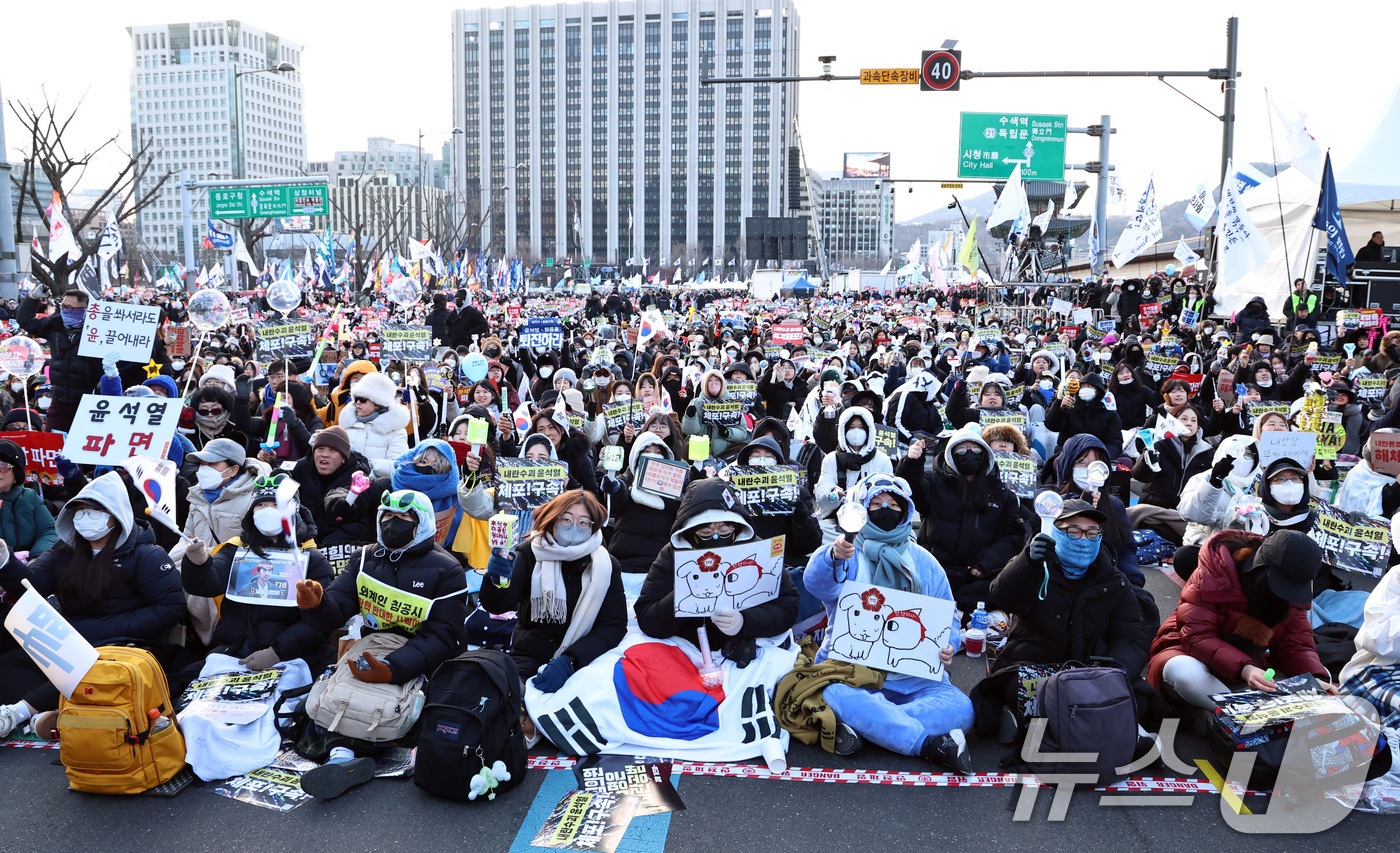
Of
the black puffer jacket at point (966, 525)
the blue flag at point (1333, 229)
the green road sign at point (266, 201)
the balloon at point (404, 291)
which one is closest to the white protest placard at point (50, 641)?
the black puffer jacket at point (966, 525)

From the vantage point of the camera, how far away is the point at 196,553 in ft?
16.4

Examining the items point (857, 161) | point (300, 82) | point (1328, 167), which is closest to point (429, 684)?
point (1328, 167)

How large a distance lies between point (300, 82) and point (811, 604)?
288ft

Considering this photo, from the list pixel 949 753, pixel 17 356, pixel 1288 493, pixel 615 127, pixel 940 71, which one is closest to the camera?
pixel 949 753

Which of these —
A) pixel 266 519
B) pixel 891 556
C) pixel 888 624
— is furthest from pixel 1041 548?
pixel 266 519

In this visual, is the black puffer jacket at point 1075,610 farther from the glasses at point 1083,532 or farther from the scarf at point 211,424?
the scarf at point 211,424

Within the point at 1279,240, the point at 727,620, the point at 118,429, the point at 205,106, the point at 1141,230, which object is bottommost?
the point at 727,620

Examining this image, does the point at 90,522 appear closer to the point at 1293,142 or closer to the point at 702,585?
the point at 702,585

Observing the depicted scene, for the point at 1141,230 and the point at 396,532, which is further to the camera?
the point at 1141,230

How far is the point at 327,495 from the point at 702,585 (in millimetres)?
2842

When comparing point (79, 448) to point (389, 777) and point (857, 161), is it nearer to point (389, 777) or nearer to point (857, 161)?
point (389, 777)

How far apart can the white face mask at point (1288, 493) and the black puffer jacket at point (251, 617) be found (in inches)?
211

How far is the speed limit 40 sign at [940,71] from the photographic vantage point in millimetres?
12711

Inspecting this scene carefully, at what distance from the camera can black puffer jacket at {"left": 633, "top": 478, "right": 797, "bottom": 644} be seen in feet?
16.5
